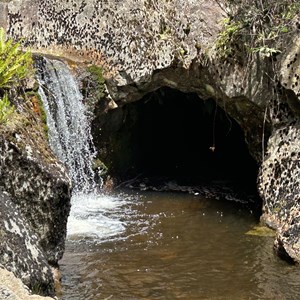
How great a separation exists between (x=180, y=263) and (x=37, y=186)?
7.79 feet

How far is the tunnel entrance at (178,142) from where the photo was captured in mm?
12797

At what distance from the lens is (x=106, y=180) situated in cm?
1214

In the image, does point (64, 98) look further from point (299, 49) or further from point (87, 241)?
point (299, 49)

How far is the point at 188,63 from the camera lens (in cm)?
1053

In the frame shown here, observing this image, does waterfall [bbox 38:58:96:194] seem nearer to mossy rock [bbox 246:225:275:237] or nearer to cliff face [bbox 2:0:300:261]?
cliff face [bbox 2:0:300:261]

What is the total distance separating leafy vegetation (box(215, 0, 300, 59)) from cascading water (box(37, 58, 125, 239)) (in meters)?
2.96

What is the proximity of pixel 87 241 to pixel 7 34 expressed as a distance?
6.27 meters

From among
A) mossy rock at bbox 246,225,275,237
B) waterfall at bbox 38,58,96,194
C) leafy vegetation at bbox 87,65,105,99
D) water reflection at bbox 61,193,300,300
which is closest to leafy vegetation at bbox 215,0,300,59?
leafy vegetation at bbox 87,65,105,99

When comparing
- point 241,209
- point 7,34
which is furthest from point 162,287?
A: point 7,34

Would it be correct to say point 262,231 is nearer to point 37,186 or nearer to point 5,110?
point 37,186

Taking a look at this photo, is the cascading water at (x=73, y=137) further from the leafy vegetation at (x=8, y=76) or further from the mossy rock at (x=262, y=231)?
the leafy vegetation at (x=8, y=76)

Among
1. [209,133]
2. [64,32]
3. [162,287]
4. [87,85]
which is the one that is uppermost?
[64,32]

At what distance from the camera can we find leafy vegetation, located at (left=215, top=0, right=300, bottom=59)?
8945 mm

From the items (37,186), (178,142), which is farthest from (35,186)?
(178,142)
